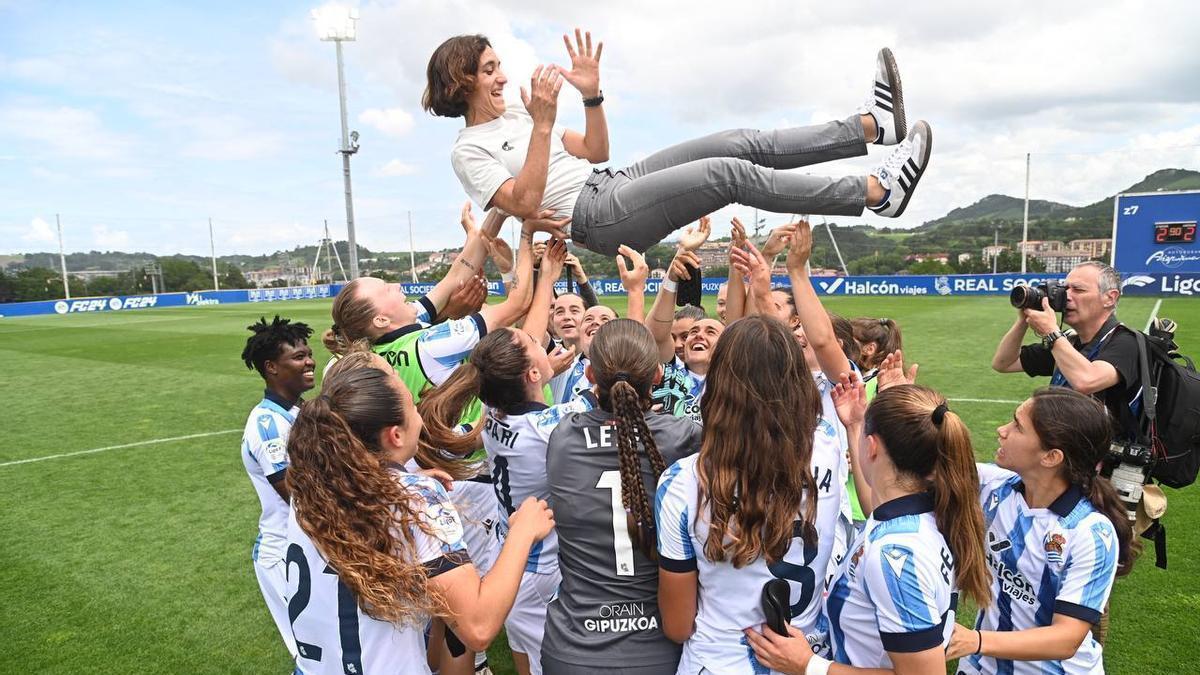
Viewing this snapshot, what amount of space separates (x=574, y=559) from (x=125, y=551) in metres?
4.96

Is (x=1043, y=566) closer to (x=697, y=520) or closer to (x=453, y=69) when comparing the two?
(x=697, y=520)

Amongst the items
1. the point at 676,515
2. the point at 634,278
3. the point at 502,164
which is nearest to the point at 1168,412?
the point at 634,278

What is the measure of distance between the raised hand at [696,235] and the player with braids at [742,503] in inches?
70.0

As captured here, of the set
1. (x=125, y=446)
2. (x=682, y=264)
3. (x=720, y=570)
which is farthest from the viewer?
(x=125, y=446)

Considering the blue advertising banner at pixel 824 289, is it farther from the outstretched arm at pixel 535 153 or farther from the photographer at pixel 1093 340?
the outstretched arm at pixel 535 153

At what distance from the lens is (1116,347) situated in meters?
3.50

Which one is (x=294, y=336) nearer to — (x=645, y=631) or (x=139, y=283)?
(x=645, y=631)

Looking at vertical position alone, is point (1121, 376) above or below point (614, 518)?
above

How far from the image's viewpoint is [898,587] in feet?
5.89

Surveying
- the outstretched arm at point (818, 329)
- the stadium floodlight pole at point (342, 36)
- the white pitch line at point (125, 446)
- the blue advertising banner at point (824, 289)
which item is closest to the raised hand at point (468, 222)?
the outstretched arm at point (818, 329)

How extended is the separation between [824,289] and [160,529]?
3000cm

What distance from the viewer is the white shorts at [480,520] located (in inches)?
129

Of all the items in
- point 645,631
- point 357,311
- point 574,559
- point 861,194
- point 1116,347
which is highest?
point 861,194

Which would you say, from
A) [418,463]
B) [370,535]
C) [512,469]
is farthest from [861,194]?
[370,535]
